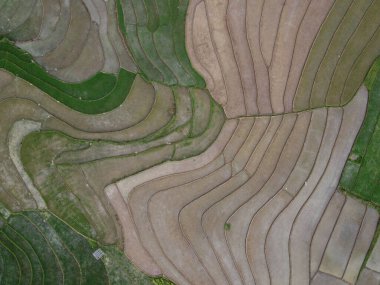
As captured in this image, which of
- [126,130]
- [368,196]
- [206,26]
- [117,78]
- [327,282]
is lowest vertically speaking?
[327,282]

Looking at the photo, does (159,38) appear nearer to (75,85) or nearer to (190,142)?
(75,85)

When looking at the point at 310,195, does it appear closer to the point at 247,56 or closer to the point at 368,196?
the point at 368,196

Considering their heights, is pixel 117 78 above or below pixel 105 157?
above

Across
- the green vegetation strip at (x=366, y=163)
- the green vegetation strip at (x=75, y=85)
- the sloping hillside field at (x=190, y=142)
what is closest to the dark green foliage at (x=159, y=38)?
the sloping hillside field at (x=190, y=142)

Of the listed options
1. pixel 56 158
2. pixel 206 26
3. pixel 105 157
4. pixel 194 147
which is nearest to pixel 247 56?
pixel 206 26

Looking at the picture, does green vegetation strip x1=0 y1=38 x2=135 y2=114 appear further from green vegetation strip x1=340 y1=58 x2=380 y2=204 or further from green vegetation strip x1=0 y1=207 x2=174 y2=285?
green vegetation strip x1=340 y1=58 x2=380 y2=204

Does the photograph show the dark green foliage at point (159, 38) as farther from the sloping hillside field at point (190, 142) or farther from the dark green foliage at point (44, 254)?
the dark green foliage at point (44, 254)

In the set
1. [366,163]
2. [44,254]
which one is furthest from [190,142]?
[44,254]
